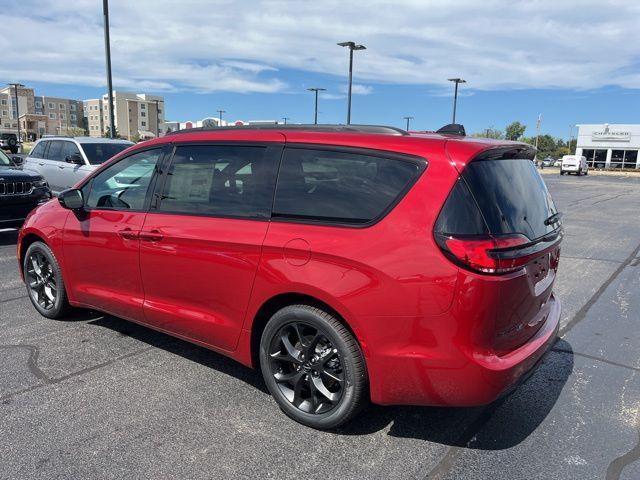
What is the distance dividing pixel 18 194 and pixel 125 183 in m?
5.36

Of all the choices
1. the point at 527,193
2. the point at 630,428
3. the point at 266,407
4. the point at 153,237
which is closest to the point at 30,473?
the point at 266,407

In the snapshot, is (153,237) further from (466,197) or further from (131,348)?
(466,197)

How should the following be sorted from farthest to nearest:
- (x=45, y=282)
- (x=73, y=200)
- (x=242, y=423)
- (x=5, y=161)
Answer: (x=5, y=161) < (x=45, y=282) < (x=73, y=200) < (x=242, y=423)

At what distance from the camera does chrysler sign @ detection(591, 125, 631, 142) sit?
7838 cm

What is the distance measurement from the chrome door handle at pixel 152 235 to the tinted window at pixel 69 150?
31.1 ft

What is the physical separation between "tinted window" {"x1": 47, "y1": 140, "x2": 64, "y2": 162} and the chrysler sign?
84.7 metres

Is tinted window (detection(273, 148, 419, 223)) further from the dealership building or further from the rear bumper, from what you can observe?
the dealership building

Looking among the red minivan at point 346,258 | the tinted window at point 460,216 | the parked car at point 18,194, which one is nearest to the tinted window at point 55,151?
the parked car at point 18,194

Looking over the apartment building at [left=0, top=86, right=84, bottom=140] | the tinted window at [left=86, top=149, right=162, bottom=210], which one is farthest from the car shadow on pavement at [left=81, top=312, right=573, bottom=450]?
the apartment building at [left=0, top=86, right=84, bottom=140]

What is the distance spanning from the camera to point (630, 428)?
10.5 ft

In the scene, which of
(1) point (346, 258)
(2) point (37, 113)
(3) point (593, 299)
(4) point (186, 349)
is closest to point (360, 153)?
(1) point (346, 258)

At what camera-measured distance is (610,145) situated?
79.9 meters

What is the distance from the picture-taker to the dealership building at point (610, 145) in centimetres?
7838

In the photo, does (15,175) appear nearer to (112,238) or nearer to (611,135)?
(112,238)
